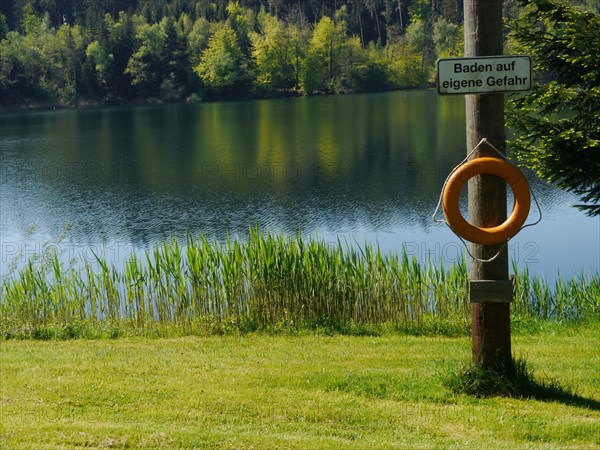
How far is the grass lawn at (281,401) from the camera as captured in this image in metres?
4.32

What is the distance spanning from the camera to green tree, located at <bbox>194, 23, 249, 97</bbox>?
78.2 meters

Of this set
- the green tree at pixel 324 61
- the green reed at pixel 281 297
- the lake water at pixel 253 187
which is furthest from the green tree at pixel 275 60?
the green reed at pixel 281 297

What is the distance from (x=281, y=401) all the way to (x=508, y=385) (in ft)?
4.61

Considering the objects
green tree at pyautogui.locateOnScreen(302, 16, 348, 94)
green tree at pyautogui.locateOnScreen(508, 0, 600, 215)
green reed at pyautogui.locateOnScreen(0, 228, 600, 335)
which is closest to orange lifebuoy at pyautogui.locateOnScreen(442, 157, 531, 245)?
green tree at pyautogui.locateOnScreen(508, 0, 600, 215)

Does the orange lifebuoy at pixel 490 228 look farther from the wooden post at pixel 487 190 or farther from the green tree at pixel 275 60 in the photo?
the green tree at pixel 275 60

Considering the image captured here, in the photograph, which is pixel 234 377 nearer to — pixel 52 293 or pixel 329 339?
pixel 329 339

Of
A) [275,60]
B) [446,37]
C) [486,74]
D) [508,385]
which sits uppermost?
[446,37]

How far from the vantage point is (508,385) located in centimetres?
513

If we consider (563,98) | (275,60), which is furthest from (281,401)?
(275,60)

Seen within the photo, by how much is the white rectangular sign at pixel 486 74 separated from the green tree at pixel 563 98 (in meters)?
3.29

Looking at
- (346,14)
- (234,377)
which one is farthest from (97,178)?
(346,14)

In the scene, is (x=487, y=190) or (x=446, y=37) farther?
(x=446, y=37)

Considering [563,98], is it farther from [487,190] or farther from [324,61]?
[324,61]

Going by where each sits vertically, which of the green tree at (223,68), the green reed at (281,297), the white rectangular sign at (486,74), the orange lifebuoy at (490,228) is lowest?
the green reed at (281,297)
